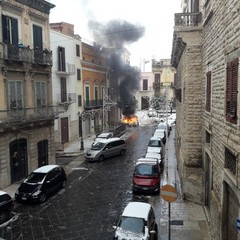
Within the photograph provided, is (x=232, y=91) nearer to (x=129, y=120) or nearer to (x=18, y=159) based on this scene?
(x=18, y=159)

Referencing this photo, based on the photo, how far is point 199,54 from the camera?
639 inches

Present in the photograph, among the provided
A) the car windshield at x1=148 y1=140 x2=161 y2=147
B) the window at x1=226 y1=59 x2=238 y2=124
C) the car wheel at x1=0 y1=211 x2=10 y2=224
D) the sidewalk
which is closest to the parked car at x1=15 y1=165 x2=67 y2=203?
the car wheel at x1=0 y1=211 x2=10 y2=224

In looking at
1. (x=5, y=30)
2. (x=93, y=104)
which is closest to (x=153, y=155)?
(x=5, y=30)

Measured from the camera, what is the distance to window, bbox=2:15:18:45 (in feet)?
66.1

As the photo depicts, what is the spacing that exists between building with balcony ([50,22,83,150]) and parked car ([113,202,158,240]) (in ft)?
68.8

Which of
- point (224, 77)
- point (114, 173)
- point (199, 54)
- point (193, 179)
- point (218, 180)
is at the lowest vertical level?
point (114, 173)

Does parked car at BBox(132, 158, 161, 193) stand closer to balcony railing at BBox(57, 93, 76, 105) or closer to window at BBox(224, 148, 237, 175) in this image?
window at BBox(224, 148, 237, 175)

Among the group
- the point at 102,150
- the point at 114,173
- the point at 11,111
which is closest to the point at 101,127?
the point at 102,150

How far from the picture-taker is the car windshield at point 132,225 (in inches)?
472

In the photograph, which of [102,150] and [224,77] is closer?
[224,77]

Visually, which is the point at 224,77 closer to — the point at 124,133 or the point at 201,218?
the point at 201,218

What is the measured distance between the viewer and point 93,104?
141 feet

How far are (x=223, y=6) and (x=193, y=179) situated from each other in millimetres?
9109

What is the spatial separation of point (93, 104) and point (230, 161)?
3438cm
